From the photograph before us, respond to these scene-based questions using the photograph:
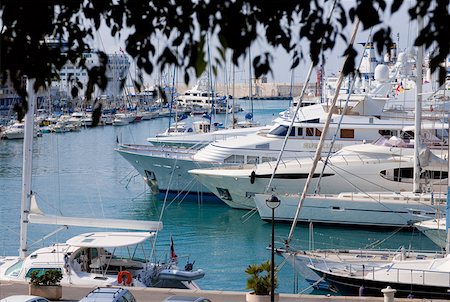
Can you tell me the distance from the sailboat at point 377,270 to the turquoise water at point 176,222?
1132 mm

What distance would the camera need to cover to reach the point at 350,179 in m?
41.0

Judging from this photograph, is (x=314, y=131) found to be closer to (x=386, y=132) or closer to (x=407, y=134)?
(x=386, y=132)

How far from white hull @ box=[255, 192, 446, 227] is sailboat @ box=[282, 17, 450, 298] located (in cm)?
1064

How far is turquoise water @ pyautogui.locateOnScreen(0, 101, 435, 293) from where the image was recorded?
3294 cm

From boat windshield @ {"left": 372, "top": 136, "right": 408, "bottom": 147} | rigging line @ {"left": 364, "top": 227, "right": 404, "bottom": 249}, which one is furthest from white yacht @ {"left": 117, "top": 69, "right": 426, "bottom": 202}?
rigging line @ {"left": 364, "top": 227, "right": 404, "bottom": 249}

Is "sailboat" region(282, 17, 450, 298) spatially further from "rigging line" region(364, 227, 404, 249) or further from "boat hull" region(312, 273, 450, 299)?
"rigging line" region(364, 227, 404, 249)

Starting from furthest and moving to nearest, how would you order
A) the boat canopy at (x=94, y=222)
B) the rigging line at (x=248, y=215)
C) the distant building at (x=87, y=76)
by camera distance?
1. the rigging line at (x=248, y=215)
2. the boat canopy at (x=94, y=222)
3. the distant building at (x=87, y=76)

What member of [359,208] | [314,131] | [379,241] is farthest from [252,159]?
[379,241]

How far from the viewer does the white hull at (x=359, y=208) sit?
3766cm

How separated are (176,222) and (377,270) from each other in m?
18.3

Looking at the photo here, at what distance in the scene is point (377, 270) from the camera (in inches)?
967

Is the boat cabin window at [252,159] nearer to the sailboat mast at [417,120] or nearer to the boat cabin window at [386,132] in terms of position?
the boat cabin window at [386,132]

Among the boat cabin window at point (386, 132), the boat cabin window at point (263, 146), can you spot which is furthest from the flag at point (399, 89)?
the boat cabin window at point (263, 146)

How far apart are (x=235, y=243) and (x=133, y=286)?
1341 centimetres
